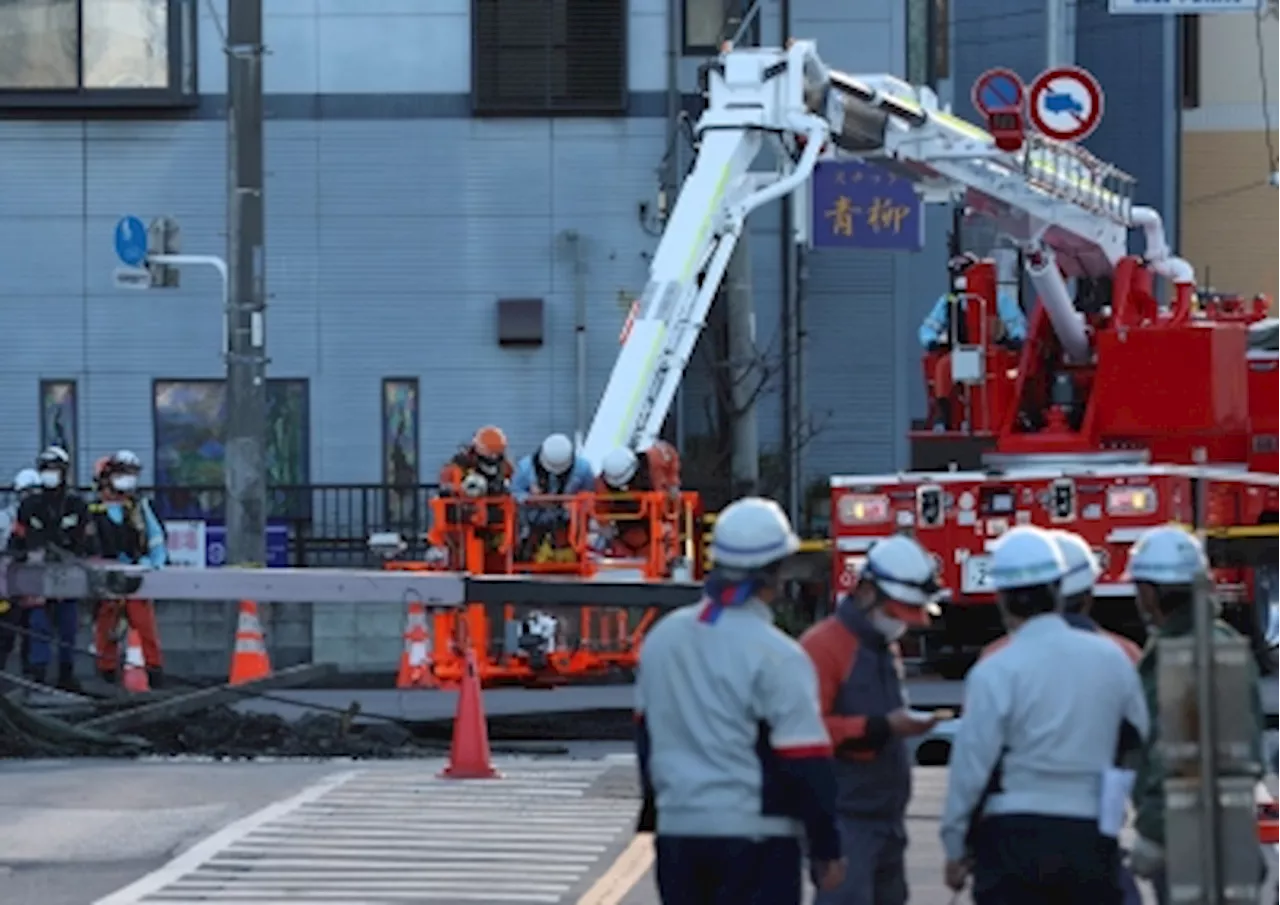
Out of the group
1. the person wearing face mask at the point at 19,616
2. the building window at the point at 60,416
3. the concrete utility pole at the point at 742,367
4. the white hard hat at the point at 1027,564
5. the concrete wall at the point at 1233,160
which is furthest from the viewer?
the concrete wall at the point at 1233,160

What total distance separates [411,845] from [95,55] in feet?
65.3

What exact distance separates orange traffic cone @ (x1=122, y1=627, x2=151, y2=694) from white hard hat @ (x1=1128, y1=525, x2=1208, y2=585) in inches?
602

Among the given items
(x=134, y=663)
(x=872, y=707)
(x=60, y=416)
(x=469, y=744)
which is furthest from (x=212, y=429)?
(x=872, y=707)

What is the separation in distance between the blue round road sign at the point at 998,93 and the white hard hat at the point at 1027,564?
15120mm

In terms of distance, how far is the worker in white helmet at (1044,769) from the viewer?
8.95 m

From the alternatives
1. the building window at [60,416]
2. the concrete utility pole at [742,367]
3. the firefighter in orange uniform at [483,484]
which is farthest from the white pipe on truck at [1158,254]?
the building window at [60,416]

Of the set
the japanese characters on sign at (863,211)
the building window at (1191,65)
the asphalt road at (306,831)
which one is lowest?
the asphalt road at (306,831)

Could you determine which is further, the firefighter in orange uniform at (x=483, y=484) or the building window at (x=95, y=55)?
the building window at (x=95, y=55)

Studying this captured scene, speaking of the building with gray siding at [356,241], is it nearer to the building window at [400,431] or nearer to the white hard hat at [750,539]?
the building window at [400,431]

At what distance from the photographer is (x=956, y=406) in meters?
25.4

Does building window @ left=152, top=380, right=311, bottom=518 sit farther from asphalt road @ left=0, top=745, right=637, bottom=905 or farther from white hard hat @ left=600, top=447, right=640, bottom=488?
asphalt road @ left=0, top=745, right=637, bottom=905

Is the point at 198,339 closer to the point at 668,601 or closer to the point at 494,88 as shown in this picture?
the point at 494,88

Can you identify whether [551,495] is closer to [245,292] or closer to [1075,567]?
[245,292]

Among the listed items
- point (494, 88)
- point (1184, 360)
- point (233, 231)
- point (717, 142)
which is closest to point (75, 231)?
point (494, 88)
